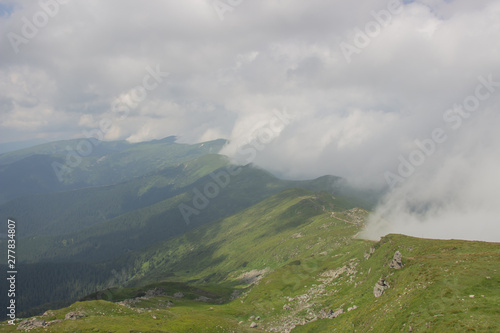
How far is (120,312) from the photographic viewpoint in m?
90.6

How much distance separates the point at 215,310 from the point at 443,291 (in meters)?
94.8

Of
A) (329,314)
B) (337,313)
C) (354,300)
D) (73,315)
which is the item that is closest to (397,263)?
(354,300)

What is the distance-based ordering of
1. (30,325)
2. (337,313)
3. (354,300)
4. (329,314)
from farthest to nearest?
(329,314) < (354,300) < (337,313) < (30,325)

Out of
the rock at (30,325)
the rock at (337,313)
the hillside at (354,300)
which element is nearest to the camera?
the hillside at (354,300)

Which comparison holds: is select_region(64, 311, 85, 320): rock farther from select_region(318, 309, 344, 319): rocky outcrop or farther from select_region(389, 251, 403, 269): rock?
select_region(389, 251, 403, 269): rock

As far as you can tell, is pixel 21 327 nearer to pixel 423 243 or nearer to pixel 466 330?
pixel 466 330

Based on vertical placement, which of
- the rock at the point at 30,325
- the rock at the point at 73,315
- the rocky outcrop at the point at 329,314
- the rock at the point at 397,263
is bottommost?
the rocky outcrop at the point at 329,314

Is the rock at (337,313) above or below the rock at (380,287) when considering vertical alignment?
below

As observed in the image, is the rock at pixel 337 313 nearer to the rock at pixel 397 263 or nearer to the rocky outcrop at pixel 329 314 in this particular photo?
the rocky outcrop at pixel 329 314

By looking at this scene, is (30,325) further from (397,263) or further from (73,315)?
(397,263)

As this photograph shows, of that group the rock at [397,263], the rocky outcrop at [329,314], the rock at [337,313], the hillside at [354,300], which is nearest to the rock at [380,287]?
the hillside at [354,300]

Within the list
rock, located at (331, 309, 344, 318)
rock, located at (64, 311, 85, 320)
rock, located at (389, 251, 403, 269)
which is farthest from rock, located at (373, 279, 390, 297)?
rock, located at (64, 311, 85, 320)

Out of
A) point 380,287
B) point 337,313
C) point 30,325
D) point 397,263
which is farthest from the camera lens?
point 337,313

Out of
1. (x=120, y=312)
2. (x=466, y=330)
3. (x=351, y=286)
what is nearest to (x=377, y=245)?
(x=351, y=286)
